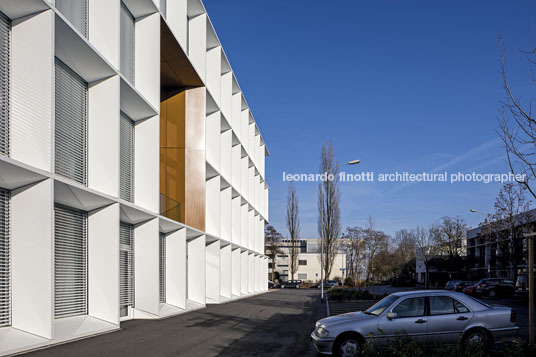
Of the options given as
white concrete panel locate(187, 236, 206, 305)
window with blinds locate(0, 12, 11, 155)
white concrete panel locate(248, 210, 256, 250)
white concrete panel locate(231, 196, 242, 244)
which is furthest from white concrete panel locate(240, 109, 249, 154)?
window with blinds locate(0, 12, 11, 155)

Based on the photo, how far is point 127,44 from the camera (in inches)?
706

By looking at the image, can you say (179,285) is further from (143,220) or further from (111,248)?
(111,248)

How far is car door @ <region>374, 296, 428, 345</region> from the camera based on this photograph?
33.4 feet

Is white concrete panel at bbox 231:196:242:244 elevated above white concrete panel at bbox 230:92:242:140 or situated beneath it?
situated beneath

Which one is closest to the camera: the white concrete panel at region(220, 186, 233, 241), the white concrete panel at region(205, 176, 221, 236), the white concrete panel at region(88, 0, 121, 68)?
the white concrete panel at region(88, 0, 121, 68)

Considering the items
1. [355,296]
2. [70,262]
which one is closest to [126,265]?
[70,262]

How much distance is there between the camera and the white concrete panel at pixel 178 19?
21656 mm

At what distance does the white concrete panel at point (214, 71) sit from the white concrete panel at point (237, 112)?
20.4 feet

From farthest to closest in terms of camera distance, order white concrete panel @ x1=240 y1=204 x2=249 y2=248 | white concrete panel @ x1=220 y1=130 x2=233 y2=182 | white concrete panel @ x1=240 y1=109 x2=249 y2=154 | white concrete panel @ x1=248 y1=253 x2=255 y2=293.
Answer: white concrete panel @ x1=248 y1=253 x2=255 y2=293 → white concrete panel @ x1=240 y1=204 x2=249 y2=248 → white concrete panel @ x1=240 y1=109 x2=249 y2=154 → white concrete panel @ x1=220 y1=130 x2=233 y2=182

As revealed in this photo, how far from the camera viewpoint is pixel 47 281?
36.6 feet

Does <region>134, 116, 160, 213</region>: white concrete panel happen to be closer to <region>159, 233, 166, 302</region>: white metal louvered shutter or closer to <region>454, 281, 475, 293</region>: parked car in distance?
<region>159, 233, 166, 302</region>: white metal louvered shutter

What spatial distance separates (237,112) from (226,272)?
11.6 m

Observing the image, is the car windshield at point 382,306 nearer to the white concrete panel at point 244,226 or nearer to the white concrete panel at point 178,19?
the white concrete panel at point 178,19

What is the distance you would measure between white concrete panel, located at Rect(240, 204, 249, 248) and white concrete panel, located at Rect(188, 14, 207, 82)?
1718 centimetres
